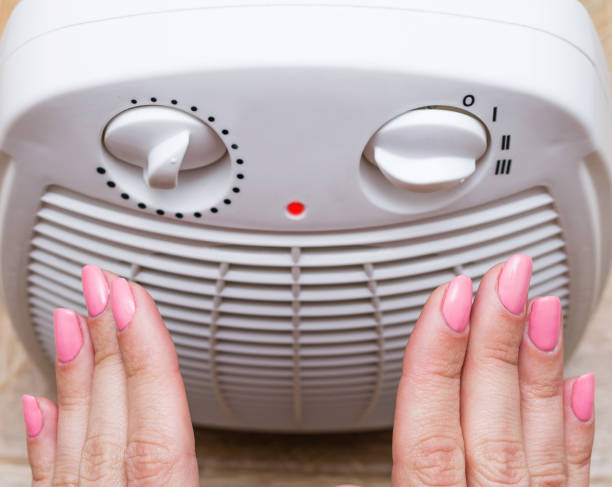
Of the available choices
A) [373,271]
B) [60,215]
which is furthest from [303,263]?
[60,215]

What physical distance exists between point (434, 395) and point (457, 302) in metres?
0.05

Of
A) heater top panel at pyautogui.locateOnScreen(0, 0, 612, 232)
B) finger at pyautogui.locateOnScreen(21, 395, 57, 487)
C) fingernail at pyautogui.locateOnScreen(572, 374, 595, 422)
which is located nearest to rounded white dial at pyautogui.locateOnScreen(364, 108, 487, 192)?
heater top panel at pyautogui.locateOnScreen(0, 0, 612, 232)

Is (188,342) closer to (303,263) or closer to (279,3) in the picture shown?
(303,263)

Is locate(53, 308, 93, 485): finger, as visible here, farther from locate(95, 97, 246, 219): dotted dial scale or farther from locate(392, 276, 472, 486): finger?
locate(392, 276, 472, 486): finger

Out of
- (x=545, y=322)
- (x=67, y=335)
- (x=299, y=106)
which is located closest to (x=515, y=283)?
(x=545, y=322)

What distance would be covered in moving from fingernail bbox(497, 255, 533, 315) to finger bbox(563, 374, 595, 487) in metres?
0.08

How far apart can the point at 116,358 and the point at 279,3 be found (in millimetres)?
203

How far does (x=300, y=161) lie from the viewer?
353 mm

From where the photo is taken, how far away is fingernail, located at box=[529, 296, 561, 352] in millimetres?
359

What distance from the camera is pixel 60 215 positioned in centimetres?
41

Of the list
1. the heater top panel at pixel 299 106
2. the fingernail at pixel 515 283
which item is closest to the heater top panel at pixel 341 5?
the heater top panel at pixel 299 106

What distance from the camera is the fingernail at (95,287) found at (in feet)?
1.22

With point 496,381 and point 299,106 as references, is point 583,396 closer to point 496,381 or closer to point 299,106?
point 496,381

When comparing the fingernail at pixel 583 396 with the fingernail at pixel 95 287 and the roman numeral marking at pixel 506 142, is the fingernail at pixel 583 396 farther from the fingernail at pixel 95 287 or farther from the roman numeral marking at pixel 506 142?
the fingernail at pixel 95 287
